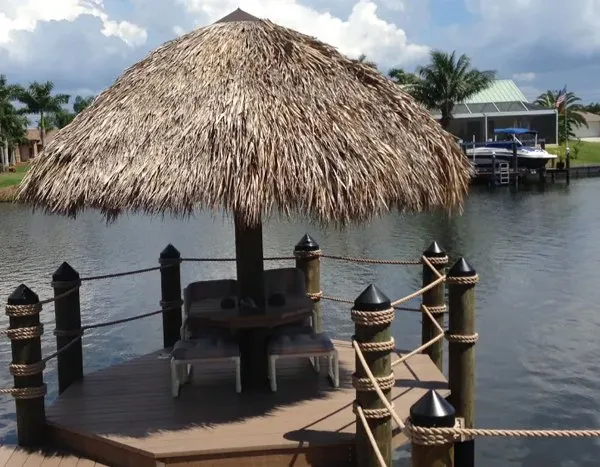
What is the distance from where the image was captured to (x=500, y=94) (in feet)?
213

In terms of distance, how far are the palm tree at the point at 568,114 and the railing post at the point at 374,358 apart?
66.5 metres

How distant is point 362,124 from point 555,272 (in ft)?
Answer: 38.3

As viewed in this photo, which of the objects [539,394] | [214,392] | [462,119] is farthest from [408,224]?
[462,119]

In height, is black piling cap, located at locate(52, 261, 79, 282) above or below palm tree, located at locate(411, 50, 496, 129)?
below

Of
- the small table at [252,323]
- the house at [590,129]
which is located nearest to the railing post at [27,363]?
the small table at [252,323]

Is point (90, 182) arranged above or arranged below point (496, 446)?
above

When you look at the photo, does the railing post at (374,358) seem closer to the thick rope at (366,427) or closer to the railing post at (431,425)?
the thick rope at (366,427)

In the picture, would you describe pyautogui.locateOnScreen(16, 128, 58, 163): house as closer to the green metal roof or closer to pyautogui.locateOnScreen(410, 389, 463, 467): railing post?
the green metal roof

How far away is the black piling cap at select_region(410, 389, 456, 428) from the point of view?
3.14m

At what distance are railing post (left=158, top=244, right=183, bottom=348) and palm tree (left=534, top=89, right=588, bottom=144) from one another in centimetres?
6435

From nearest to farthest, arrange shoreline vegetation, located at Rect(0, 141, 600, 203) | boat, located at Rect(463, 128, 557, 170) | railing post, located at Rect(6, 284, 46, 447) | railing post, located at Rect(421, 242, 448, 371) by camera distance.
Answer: railing post, located at Rect(6, 284, 46, 447), railing post, located at Rect(421, 242, 448, 371), boat, located at Rect(463, 128, 557, 170), shoreline vegetation, located at Rect(0, 141, 600, 203)

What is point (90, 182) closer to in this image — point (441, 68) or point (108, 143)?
point (108, 143)

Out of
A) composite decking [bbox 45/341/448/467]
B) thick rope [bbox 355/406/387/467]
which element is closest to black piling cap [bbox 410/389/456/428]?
thick rope [bbox 355/406/387/467]

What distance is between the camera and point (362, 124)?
569cm
